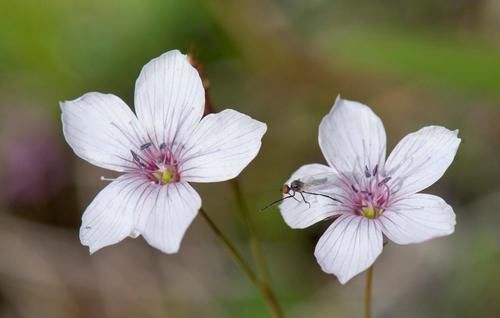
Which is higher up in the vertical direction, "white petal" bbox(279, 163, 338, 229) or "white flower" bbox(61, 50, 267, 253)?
"white flower" bbox(61, 50, 267, 253)

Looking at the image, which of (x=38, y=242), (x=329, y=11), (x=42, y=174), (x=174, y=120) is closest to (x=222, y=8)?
(x=329, y=11)

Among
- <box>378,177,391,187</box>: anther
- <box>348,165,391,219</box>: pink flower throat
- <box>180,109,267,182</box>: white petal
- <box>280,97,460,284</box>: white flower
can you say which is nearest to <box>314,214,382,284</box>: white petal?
<box>280,97,460,284</box>: white flower

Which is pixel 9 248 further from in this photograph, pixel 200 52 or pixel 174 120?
pixel 174 120

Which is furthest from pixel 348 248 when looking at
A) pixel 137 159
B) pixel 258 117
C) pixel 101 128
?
pixel 258 117

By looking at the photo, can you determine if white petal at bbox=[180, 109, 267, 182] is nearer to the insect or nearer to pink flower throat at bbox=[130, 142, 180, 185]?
pink flower throat at bbox=[130, 142, 180, 185]

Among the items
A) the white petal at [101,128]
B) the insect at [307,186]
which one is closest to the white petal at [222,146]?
the insect at [307,186]

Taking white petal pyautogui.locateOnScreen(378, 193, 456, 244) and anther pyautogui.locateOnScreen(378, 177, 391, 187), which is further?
anther pyautogui.locateOnScreen(378, 177, 391, 187)

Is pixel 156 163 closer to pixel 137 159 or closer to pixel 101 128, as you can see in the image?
pixel 137 159

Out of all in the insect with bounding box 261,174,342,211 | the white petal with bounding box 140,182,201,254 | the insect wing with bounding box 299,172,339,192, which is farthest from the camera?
the insect wing with bounding box 299,172,339,192
